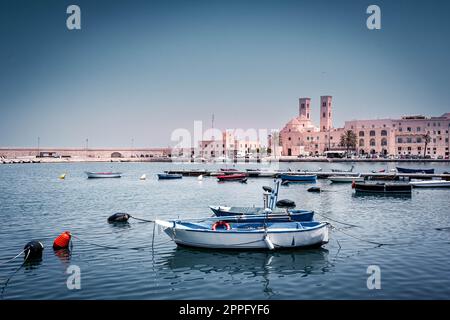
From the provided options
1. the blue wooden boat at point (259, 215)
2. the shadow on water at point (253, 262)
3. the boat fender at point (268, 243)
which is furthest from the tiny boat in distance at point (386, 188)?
the boat fender at point (268, 243)

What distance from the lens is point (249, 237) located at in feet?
71.0

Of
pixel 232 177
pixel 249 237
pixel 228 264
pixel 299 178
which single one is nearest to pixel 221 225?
pixel 249 237

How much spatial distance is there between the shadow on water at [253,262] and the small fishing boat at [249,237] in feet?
1.19

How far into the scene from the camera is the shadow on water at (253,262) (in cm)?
1892

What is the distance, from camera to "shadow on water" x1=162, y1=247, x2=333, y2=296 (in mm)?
18922

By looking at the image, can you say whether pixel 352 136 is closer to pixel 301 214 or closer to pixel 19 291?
pixel 301 214

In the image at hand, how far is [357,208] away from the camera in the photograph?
38469mm

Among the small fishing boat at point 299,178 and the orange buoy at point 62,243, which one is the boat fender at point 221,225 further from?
the small fishing boat at point 299,178

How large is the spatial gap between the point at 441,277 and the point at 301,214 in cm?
963

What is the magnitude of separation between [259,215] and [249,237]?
3.38 metres

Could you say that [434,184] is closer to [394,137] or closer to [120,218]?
[120,218]

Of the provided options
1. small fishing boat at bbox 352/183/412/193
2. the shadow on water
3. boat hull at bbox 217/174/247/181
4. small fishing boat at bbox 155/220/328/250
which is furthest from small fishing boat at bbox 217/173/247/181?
the shadow on water

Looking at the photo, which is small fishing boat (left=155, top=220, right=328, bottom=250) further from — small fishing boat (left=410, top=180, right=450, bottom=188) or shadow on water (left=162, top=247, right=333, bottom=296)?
small fishing boat (left=410, top=180, right=450, bottom=188)
